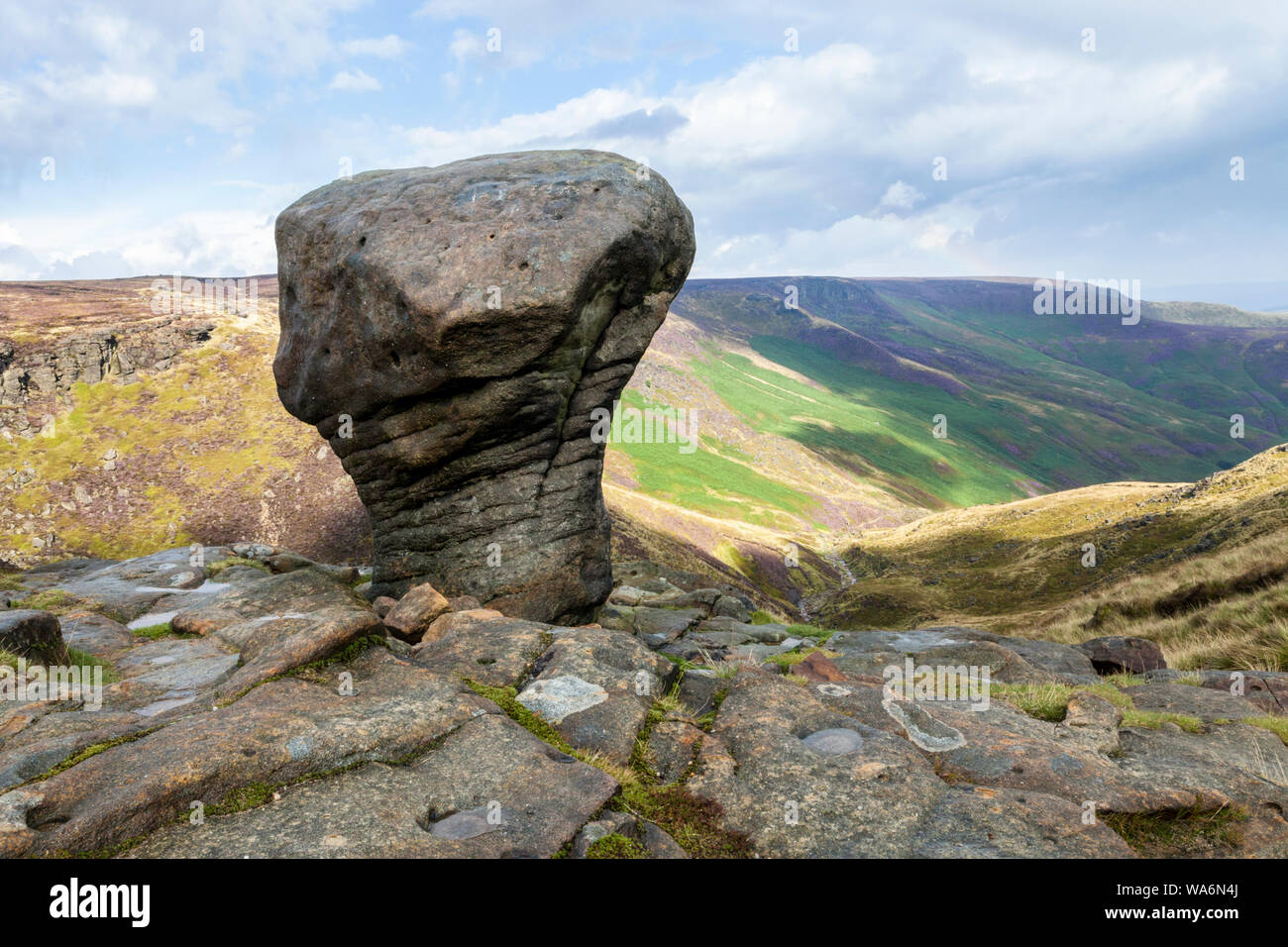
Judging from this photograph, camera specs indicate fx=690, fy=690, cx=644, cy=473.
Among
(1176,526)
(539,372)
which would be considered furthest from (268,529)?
(1176,526)

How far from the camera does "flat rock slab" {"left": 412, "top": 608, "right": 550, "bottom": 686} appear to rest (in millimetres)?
13023

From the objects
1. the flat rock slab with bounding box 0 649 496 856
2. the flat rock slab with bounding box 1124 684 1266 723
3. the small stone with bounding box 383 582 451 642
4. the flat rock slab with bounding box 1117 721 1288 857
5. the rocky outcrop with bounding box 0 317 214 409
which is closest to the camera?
the flat rock slab with bounding box 0 649 496 856

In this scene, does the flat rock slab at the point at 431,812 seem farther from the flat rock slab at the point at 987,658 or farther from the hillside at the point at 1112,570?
the hillside at the point at 1112,570

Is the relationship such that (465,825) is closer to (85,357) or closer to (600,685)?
(600,685)

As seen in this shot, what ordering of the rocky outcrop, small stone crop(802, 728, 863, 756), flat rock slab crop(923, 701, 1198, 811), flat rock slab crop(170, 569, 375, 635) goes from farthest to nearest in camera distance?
the rocky outcrop < flat rock slab crop(170, 569, 375, 635) < small stone crop(802, 728, 863, 756) < flat rock slab crop(923, 701, 1198, 811)

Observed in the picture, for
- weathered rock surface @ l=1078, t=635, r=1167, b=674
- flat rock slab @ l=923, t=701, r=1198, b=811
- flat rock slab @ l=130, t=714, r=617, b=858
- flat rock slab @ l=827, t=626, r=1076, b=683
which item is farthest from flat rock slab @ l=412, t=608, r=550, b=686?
weathered rock surface @ l=1078, t=635, r=1167, b=674

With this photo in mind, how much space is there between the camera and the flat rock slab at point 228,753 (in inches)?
285

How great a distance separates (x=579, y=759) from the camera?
393 inches

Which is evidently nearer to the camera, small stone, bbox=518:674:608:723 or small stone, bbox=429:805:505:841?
small stone, bbox=429:805:505:841

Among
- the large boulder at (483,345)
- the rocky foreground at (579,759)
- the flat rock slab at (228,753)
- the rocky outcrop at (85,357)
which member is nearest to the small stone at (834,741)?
the rocky foreground at (579,759)

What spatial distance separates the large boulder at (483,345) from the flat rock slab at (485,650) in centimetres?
869

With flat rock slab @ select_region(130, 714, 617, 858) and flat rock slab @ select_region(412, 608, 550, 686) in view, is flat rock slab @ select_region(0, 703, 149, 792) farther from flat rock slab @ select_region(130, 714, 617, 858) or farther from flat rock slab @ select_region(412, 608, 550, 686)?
flat rock slab @ select_region(412, 608, 550, 686)

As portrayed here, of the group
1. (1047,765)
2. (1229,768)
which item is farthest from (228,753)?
(1229,768)

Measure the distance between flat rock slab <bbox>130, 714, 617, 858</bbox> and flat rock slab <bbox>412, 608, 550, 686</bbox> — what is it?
3002mm
